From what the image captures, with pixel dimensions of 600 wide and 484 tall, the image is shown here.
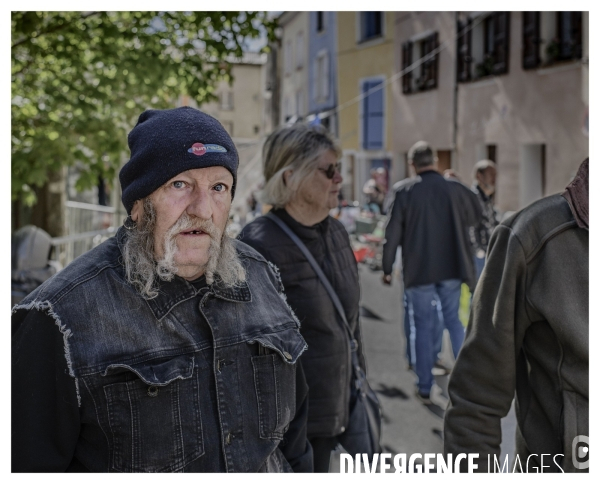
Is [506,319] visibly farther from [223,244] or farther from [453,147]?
[453,147]

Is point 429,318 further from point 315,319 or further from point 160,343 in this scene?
point 160,343

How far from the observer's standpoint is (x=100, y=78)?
4.76 meters

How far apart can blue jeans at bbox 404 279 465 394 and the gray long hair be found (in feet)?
11.7

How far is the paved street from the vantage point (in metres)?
4.22

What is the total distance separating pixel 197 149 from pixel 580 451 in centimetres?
123

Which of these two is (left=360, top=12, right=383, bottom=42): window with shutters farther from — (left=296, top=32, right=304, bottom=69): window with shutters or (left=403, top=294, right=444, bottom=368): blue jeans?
(left=403, top=294, right=444, bottom=368): blue jeans

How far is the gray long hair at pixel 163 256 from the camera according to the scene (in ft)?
5.34

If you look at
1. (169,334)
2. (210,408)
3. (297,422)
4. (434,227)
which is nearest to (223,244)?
(169,334)

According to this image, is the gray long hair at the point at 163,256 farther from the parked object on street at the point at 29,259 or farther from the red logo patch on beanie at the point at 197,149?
the parked object on street at the point at 29,259

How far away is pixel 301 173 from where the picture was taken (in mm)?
2906

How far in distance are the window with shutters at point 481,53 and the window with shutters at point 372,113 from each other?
0.91m

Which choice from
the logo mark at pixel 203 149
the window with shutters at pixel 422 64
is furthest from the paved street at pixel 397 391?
the window with shutters at pixel 422 64

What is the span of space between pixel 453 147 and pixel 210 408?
660 cm

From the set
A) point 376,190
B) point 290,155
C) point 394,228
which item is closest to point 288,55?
point 394,228
